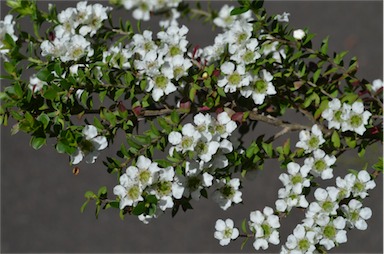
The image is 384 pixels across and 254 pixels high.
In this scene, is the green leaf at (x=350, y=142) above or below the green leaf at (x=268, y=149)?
above

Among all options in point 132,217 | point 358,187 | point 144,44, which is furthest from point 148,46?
point 132,217

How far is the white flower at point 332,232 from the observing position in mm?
987

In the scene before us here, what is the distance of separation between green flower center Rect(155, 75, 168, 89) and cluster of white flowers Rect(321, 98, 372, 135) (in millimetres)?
270

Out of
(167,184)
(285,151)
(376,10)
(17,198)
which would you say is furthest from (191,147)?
(376,10)

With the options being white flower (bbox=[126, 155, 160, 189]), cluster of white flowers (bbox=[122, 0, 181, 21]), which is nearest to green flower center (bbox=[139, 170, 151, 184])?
white flower (bbox=[126, 155, 160, 189])

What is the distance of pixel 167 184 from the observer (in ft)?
3.14

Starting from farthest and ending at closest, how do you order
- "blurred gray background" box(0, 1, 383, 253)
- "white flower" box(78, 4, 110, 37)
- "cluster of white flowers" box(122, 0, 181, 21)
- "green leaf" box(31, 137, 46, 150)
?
"blurred gray background" box(0, 1, 383, 253) → "cluster of white flowers" box(122, 0, 181, 21) → "white flower" box(78, 4, 110, 37) → "green leaf" box(31, 137, 46, 150)

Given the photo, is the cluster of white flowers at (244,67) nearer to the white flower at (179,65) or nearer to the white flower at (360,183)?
the white flower at (179,65)

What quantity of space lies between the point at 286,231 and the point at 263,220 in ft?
4.27

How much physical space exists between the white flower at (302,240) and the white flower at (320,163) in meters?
0.10

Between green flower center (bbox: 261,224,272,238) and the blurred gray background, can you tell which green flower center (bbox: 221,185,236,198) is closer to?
green flower center (bbox: 261,224,272,238)

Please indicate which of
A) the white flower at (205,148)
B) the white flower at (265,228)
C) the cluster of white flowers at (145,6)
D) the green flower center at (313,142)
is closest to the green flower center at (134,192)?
the white flower at (205,148)

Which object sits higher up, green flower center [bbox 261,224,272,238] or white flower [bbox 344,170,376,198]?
white flower [bbox 344,170,376,198]

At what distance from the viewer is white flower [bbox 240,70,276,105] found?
3.38 ft
